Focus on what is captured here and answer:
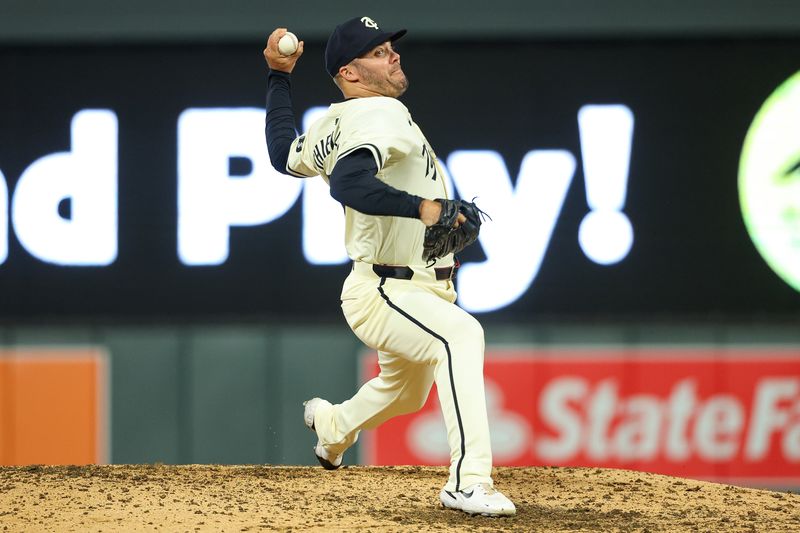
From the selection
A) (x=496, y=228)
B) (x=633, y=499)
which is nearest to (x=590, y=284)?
(x=496, y=228)

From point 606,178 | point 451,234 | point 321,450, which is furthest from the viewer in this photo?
point 606,178

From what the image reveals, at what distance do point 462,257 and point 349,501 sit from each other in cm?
198

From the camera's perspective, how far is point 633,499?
4242mm

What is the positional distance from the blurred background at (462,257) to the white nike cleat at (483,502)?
6.88ft

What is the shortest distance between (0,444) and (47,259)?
2.55 feet

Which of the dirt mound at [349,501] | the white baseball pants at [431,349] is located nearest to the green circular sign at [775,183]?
the dirt mound at [349,501]

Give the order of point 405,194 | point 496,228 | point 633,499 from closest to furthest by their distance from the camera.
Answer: point 405,194 → point 633,499 → point 496,228

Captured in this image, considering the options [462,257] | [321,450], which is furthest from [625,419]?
[321,450]

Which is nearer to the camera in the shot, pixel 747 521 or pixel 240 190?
pixel 747 521

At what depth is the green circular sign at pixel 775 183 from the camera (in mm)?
6051

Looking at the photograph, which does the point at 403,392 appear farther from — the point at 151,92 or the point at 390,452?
the point at 151,92

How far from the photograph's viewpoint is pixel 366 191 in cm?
371

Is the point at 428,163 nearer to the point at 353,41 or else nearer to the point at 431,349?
the point at 353,41

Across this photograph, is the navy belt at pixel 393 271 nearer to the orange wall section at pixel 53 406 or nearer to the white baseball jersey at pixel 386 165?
the white baseball jersey at pixel 386 165
